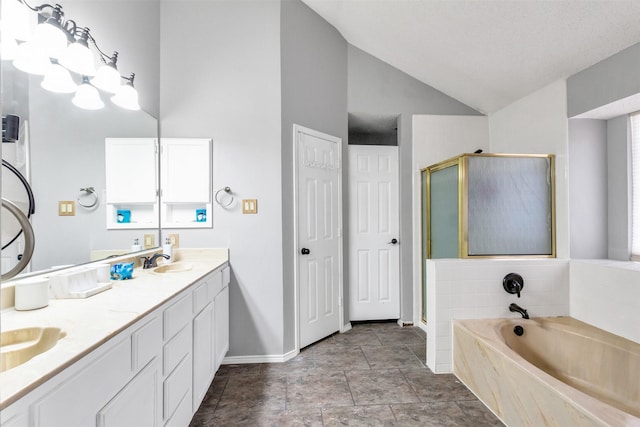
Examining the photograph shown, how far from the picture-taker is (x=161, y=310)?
1341 mm

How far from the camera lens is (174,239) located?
2.47m

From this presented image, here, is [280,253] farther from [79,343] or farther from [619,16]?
[619,16]

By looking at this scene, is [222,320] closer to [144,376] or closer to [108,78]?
[144,376]

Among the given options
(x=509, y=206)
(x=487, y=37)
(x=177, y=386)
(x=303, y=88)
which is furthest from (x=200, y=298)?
(x=487, y=37)

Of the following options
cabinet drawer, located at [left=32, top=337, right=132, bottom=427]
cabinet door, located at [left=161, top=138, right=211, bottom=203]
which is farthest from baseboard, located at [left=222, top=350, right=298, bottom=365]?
cabinet drawer, located at [left=32, top=337, right=132, bottom=427]

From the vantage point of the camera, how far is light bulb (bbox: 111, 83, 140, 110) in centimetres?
197

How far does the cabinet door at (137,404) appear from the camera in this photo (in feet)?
3.24

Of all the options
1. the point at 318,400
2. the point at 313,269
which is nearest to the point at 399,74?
the point at 313,269

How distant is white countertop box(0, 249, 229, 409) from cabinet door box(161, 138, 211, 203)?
31.1 inches

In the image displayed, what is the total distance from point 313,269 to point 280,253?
42 centimetres

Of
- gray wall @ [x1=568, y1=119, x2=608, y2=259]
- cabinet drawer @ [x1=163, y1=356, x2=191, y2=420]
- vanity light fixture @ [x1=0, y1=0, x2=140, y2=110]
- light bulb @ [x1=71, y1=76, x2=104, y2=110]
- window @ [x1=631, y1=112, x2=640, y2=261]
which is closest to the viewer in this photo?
vanity light fixture @ [x1=0, y1=0, x2=140, y2=110]

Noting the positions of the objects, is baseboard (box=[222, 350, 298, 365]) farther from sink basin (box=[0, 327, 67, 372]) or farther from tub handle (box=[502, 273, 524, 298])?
tub handle (box=[502, 273, 524, 298])

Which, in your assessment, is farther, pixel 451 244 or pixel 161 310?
pixel 451 244

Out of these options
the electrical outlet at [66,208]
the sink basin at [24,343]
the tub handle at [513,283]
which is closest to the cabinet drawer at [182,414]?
the sink basin at [24,343]
